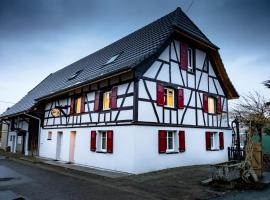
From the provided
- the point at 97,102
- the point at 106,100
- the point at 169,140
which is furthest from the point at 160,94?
the point at 97,102

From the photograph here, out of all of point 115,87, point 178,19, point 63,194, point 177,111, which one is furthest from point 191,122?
point 63,194

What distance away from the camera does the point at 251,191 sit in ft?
24.1

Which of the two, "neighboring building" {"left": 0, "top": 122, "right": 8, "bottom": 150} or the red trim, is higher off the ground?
the red trim

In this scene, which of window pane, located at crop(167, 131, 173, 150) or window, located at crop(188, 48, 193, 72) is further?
window, located at crop(188, 48, 193, 72)

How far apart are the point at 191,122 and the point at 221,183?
565cm


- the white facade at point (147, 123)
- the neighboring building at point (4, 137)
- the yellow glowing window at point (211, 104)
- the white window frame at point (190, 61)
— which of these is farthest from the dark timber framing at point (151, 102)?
the neighboring building at point (4, 137)

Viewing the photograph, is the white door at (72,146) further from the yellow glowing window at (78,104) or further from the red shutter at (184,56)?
the red shutter at (184,56)

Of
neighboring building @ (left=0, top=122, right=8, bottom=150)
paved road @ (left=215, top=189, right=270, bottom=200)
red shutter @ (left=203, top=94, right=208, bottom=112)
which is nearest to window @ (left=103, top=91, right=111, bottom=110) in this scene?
red shutter @ (left=203, top=94, right=208, bottom=112)

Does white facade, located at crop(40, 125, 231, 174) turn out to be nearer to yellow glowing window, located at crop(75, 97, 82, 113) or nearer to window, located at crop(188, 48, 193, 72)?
yellow glowing window, located at crop(75, 97, 82, 113)

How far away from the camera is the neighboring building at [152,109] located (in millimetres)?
10859

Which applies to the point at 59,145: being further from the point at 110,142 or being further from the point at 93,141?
the point at 110,142

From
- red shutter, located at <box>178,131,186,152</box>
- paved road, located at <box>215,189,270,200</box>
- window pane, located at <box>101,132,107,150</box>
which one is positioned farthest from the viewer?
window pane, located at <box>101,132,107,150</box>

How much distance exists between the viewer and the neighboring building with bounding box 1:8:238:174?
1086cm

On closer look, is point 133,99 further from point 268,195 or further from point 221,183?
point 268,195
